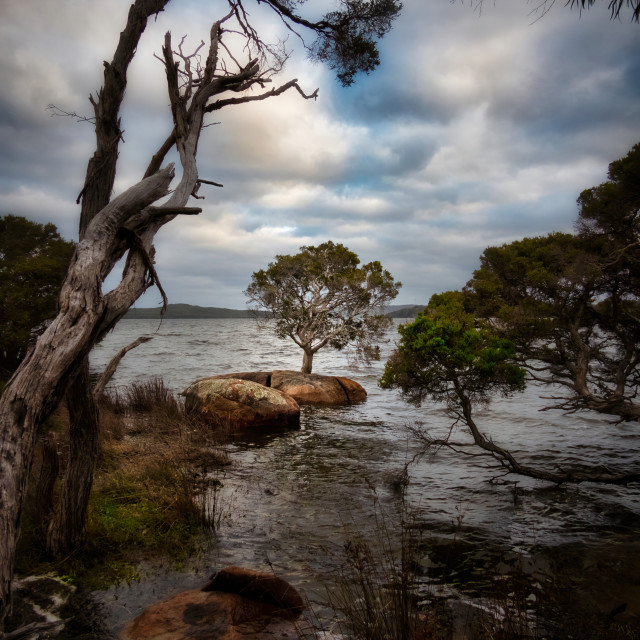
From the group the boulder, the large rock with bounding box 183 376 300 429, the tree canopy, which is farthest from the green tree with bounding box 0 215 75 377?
the tree canopy

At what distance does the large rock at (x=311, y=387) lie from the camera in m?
19.8

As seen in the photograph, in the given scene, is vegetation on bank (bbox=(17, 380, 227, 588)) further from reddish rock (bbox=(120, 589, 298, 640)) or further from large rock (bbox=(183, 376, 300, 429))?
large rock (bbox=(183, 376, 300, 429))

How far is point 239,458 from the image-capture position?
1094 cm

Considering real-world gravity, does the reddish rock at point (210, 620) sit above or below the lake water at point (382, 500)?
above

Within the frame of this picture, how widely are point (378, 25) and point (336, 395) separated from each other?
16258 mm

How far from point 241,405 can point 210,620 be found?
1082 centimetres

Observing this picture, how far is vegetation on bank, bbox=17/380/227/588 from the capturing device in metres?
4.80

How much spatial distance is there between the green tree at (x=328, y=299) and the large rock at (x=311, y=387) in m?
3.17

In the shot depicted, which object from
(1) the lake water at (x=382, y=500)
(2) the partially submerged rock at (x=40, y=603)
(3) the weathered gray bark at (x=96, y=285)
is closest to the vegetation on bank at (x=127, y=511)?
(2) the partially submerged rock at (x=40, y=603)

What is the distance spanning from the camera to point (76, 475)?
461 centimetres

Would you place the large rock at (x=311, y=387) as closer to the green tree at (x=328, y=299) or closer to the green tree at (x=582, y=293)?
the green tree at (x=328, y=299)

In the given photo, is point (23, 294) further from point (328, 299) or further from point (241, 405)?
point (328, 299)

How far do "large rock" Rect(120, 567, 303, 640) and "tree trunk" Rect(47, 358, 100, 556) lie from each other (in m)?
1.39

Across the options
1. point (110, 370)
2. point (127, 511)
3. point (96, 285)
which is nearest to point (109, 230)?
point (96, 285)
